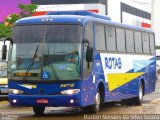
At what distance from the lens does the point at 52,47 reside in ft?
54.5

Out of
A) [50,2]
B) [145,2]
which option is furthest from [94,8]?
[145,2]

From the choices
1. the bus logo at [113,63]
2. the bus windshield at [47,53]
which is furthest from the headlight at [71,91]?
the bus logo at [113,63]

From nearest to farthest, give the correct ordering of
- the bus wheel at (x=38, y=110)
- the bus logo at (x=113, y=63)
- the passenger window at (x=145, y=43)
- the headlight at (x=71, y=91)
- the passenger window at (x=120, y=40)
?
the headlight at (x=71, y=91) < the bus wheel at (x=38, y=110) < the bus logo at (x=113, y=63) < the passenger window at (x=120, y=40) < the passenger window at (x=145, y=43)

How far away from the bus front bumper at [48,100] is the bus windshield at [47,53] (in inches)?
20.5

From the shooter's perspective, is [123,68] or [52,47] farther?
[123,68]

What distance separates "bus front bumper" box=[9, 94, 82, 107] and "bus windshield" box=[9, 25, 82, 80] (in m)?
0.52

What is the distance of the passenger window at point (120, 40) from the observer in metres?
20.0

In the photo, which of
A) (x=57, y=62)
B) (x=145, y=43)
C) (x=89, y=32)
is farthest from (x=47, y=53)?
(x=145, y=43)

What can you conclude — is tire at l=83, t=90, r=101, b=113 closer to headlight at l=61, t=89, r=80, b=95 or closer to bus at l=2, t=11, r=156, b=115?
bus at l=2, t=11, r=156, b=115

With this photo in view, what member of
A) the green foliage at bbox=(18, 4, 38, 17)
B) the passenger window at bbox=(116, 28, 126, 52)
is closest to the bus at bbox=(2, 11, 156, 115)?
the passenger window at bbox=(116, 28, 126, 52)

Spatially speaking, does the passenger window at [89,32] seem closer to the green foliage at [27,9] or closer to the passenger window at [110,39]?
the passenger window at [110,39]

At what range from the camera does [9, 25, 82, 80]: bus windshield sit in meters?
16.4

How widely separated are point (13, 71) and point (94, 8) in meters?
54.6

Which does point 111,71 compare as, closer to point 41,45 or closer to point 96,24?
point 96,24
